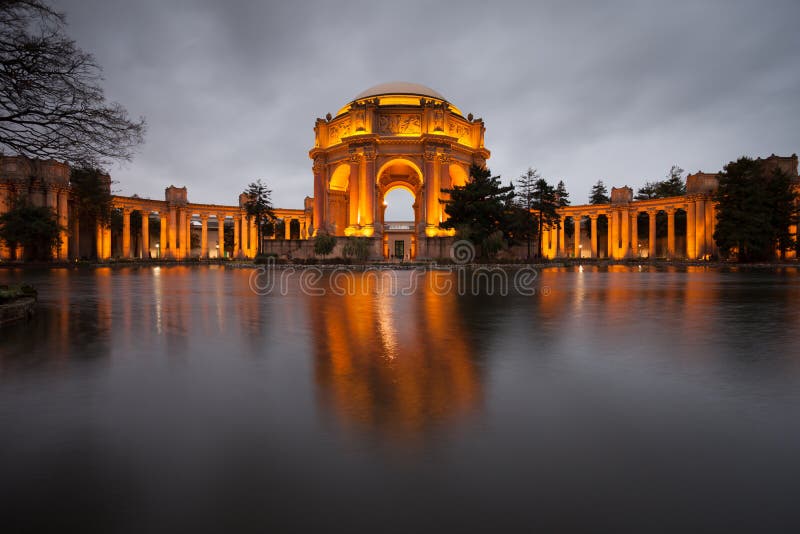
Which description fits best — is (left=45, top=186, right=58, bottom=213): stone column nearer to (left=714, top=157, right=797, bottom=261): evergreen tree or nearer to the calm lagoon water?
the calm lagoon water

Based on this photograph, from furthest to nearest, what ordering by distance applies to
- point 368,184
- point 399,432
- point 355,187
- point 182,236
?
point 182,236, point 355,187, point 368,184, point 399,432

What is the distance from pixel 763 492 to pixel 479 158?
59.9 m

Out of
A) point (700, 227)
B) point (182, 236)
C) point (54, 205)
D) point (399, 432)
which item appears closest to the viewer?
point (399, 432)

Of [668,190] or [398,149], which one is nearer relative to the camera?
[398,149]

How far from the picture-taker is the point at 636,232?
7019 centimetres

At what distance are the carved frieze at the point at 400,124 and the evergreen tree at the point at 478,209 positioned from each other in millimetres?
15376

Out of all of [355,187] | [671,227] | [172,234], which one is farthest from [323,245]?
[671,227]

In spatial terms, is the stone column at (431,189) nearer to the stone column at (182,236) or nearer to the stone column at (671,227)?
the stone column at (671,227)

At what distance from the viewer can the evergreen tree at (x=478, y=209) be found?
131 feet

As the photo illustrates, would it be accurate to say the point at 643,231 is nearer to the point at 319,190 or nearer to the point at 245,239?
the point at 319,190

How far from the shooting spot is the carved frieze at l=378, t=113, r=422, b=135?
5453 centimetres

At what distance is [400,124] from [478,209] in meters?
20.5

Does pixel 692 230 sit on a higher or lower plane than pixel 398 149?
lower

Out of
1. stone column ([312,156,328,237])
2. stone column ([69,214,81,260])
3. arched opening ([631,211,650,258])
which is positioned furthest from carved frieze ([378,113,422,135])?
arched opening ([631,211,650,258])
